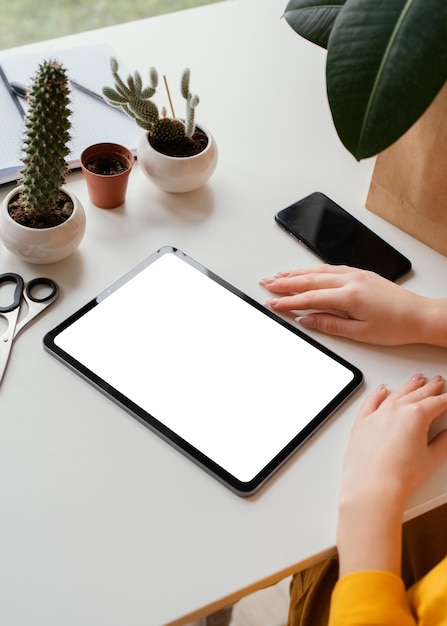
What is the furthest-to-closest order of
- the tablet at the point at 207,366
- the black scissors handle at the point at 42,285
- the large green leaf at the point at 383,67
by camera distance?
1. the black scissors handle at the point at 42,285
2. the tablet at the point at 207,366
3. the large green leaf at the point at 383,67

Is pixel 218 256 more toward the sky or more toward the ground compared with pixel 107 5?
more toward the sky

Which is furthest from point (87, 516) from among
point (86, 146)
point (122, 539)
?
point (86, 146)

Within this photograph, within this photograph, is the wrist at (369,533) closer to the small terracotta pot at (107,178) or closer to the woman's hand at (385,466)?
the woman's hand at (385,466)

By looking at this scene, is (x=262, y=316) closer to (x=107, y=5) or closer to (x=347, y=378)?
(x=347, y=378)

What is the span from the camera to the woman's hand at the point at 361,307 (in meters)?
0.91

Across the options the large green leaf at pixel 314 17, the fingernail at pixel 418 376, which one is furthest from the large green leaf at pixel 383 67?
the fingernail at pixel 418 376

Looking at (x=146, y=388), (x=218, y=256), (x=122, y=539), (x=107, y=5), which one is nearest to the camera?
(x=122, y=539)

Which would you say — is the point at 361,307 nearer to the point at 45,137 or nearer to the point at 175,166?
the point at 175,166

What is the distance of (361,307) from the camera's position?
0.92 meters

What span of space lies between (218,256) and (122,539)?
40cm

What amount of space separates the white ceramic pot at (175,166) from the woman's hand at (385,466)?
393 mm

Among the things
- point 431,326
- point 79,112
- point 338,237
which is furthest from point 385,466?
point 79,112

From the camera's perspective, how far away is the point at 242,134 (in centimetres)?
116

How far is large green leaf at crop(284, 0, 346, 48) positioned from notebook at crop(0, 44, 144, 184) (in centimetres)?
30
